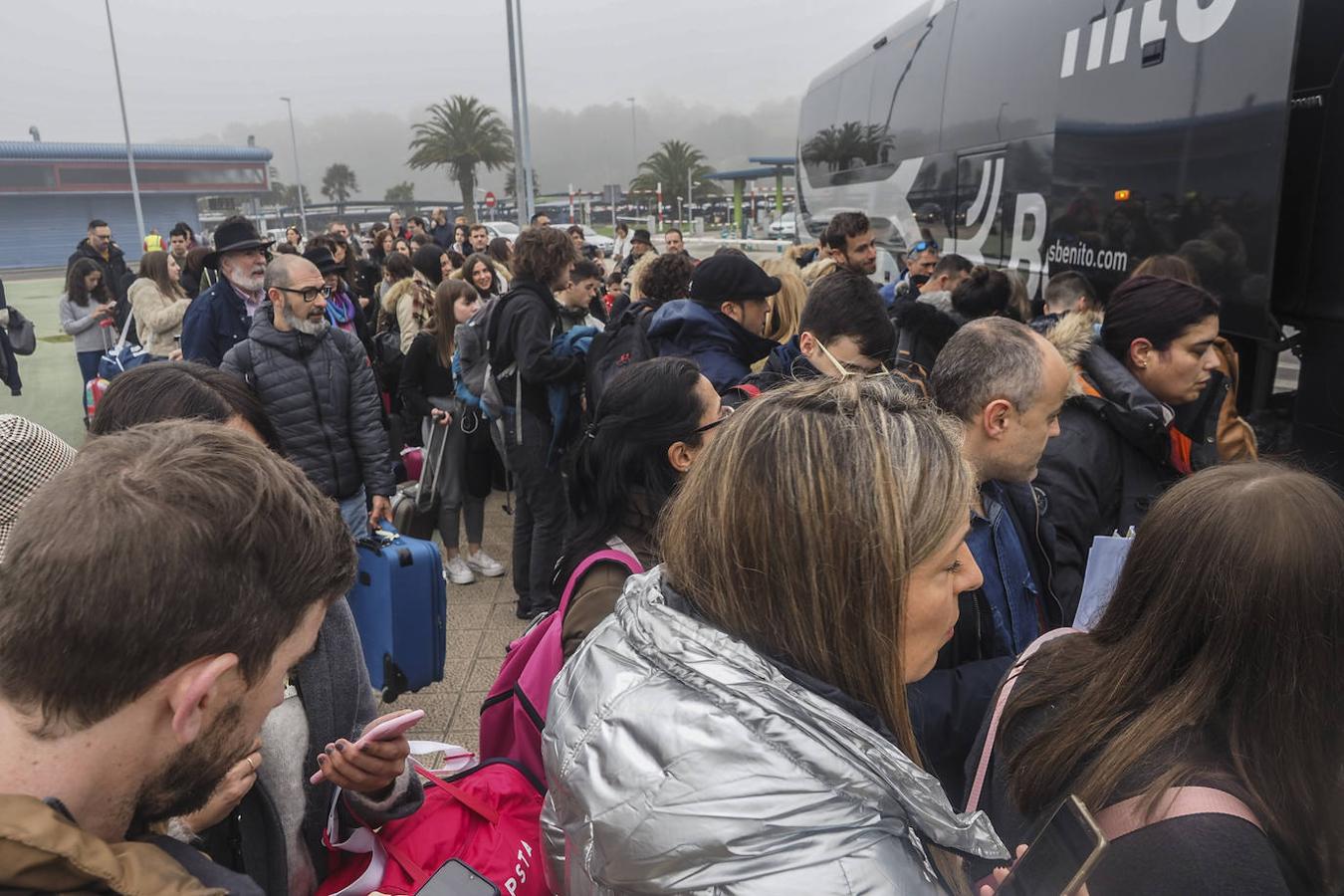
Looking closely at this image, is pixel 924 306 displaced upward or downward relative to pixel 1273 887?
upward

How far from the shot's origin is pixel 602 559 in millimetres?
1901

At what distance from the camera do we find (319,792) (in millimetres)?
1769

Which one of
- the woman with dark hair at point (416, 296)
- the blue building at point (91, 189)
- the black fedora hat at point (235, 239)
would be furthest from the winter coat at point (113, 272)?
the blue building at point (91, 189)

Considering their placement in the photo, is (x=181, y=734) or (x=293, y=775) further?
(x=293, y=775)

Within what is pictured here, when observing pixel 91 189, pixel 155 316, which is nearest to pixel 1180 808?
pixel 155 316

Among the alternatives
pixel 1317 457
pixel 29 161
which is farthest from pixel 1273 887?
pixel 29 161

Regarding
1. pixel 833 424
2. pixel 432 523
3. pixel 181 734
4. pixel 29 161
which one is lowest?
pixel 432 523

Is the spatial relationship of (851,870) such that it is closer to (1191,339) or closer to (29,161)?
(1191,339)

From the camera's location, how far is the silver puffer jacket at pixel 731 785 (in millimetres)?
983

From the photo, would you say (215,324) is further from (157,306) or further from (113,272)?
(113,272)

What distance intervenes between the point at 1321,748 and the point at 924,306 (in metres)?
3.57

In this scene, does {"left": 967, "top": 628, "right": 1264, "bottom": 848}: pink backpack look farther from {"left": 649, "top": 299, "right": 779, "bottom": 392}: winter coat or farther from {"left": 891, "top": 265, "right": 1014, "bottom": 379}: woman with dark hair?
{"left": 891, "top": 265, "right": 1014, "bottom": 379}: woman with dark hair

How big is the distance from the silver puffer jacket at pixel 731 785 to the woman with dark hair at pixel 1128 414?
5.57ft

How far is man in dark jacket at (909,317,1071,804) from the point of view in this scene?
2.13 meters
